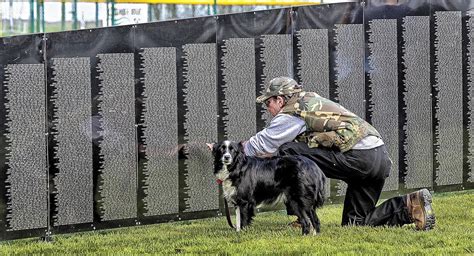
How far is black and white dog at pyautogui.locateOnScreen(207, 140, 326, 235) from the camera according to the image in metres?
10.5

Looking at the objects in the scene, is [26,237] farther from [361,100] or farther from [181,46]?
[361,100]

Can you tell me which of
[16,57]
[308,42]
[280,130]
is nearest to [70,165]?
[16,57]

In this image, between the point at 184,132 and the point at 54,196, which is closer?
the point at 54,196

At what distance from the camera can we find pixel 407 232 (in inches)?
416

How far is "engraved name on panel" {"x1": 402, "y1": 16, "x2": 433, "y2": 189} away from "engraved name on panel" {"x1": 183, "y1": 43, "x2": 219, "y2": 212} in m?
2.45


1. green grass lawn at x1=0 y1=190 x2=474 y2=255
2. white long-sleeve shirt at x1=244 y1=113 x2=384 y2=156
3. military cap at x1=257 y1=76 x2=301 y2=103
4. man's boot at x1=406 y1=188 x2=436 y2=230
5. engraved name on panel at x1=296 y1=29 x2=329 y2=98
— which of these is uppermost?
engraved name on panel at x1=296 y1=29 x2=329 y2=98

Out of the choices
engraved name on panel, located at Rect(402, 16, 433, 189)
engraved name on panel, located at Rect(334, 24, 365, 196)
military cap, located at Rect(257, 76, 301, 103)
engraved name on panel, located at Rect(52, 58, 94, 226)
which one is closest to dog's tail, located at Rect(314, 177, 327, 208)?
military cap, located at Rect(257, 76, 301, 103)

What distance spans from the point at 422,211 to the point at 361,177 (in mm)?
643

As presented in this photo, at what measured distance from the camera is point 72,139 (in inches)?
→ 436

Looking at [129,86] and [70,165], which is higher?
[129,86]

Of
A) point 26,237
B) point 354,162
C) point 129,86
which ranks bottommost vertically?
point 26,237

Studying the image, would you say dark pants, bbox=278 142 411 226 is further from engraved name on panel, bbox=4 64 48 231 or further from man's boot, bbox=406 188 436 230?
engraved name on panel, bbox=4 64 48 231

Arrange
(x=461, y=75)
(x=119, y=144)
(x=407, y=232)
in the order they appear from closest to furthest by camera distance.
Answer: (x=407, y=232) < (x=119, y=144) < (x=461, y=75)

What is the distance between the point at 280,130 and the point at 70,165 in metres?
1.97
